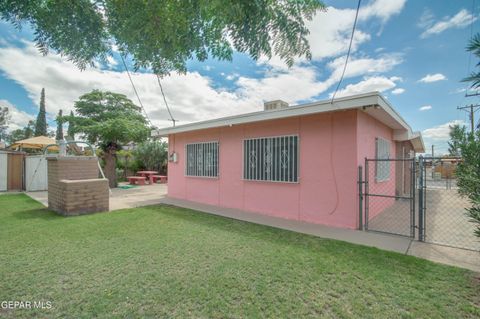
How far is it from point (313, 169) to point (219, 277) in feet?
12.3

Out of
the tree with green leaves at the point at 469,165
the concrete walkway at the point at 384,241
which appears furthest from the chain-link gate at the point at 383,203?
the tree with green leaves at the point at 469,165

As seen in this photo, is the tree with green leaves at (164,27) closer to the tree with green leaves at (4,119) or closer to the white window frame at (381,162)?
the white window frame at (381,162)

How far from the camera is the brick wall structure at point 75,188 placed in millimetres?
6242

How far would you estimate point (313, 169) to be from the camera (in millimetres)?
5777

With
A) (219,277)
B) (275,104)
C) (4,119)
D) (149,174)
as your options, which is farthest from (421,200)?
(4,119)

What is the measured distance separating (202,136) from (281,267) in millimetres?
6166

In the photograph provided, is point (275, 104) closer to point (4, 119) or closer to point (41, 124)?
point (41, 124)

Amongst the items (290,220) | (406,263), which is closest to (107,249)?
(290,220)

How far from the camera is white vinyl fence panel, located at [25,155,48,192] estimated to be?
37.6 feet

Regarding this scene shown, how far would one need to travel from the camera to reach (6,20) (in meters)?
1.55

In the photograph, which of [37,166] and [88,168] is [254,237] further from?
[37,166]

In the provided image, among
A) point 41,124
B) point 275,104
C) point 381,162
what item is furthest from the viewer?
point 41,124

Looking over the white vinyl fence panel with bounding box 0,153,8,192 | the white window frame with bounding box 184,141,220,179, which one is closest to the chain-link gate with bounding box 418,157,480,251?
the white window frame with bounding box 184,141,220,179

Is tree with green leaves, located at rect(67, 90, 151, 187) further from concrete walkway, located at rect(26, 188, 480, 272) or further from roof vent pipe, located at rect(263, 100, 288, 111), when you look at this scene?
concrete walkway, located at rect(26, 188, 480, 272)
